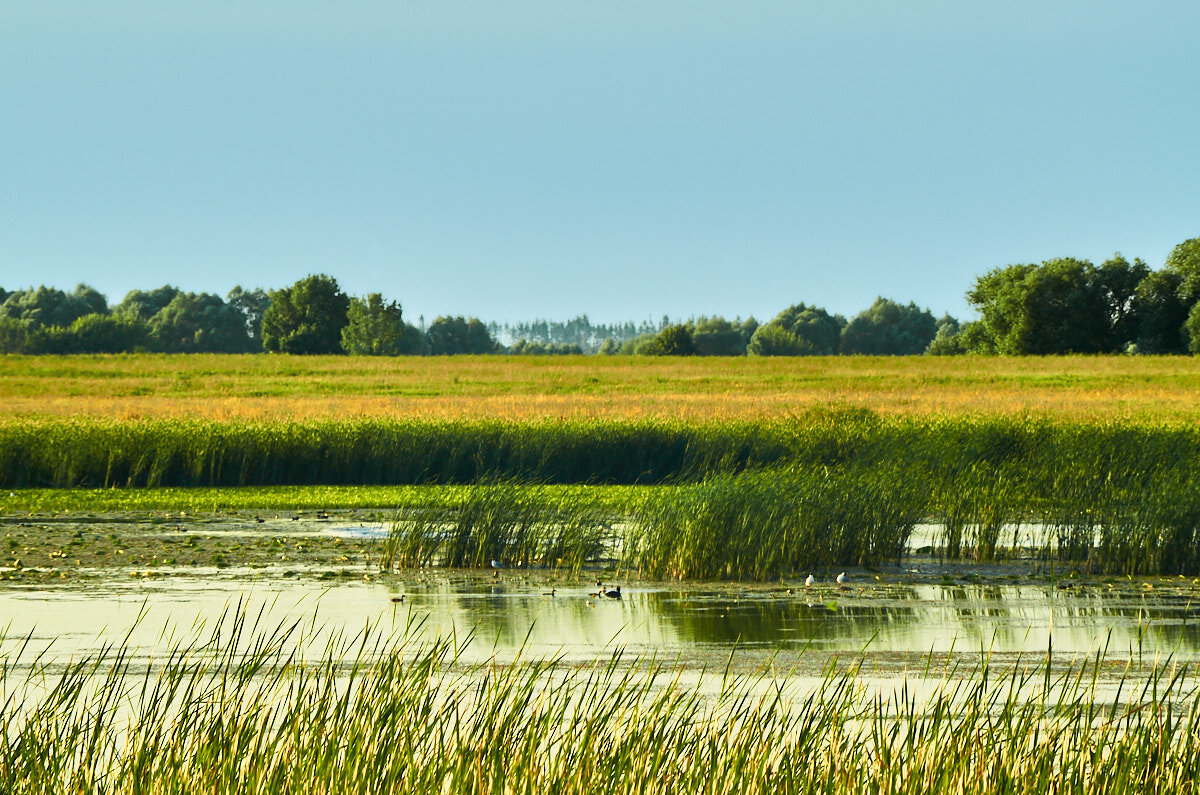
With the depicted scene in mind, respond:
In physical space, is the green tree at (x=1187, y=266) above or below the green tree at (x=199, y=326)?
above

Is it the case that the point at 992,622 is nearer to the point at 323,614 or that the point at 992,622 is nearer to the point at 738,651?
the point at 738,651

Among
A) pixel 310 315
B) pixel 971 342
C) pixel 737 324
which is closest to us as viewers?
pixel 971 342

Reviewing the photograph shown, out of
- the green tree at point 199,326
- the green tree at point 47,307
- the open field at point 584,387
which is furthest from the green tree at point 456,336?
the open field at point 584,387

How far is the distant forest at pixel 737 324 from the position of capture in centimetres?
7906

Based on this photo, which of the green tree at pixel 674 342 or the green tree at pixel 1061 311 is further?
the green tree at pixel 674 342

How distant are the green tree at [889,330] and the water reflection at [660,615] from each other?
128706 mm

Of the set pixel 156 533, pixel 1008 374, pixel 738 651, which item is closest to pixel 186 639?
pixel 738 651

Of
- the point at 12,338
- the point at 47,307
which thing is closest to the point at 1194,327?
the point at 12,338

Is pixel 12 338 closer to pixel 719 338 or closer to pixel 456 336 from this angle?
pixel 456 336

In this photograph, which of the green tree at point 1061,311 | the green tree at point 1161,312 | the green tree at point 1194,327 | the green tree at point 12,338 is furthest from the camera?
the green tree at point 12,338

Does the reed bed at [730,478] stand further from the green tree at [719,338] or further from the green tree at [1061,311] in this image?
the green tree at [719,338]

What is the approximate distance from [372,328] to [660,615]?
9644 cm

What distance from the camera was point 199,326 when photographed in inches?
4899

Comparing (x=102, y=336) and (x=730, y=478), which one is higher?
(x=102, y=336)
